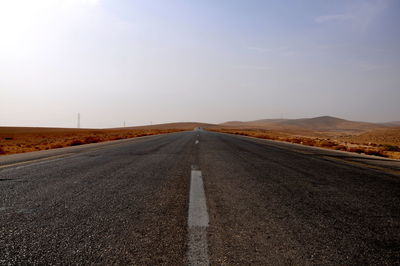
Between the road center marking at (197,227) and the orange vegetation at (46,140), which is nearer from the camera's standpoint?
the road center marking at (197,227)

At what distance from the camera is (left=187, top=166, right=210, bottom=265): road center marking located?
1465 mm

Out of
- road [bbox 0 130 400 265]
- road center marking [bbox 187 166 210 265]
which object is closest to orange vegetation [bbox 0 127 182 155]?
road [bbox 0 130 400 265]

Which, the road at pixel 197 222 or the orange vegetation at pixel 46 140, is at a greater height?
the road at pixel 197 222

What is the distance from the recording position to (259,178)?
413cm

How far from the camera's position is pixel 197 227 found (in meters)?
1.93

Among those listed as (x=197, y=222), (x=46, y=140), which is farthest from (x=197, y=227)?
(x=46, y=140)

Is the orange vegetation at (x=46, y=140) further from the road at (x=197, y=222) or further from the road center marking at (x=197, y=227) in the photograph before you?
the road center marking at (x=197, y=227)

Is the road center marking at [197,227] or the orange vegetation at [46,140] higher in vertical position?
the road center marking at [197,227]

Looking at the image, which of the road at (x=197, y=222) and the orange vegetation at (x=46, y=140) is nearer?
the road at (x=197, y=222)

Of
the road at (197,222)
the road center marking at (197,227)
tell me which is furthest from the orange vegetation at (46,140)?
the road center marking at (197,227)

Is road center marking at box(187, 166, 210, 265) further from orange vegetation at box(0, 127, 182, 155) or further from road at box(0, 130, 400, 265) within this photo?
orange vegetation at box(0, 127, 182, 155)

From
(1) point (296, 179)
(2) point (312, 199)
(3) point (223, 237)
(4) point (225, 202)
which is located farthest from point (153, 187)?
(1) point (296, 179)

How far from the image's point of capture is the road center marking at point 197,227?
1.46 m

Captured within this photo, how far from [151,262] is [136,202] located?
1311mm
